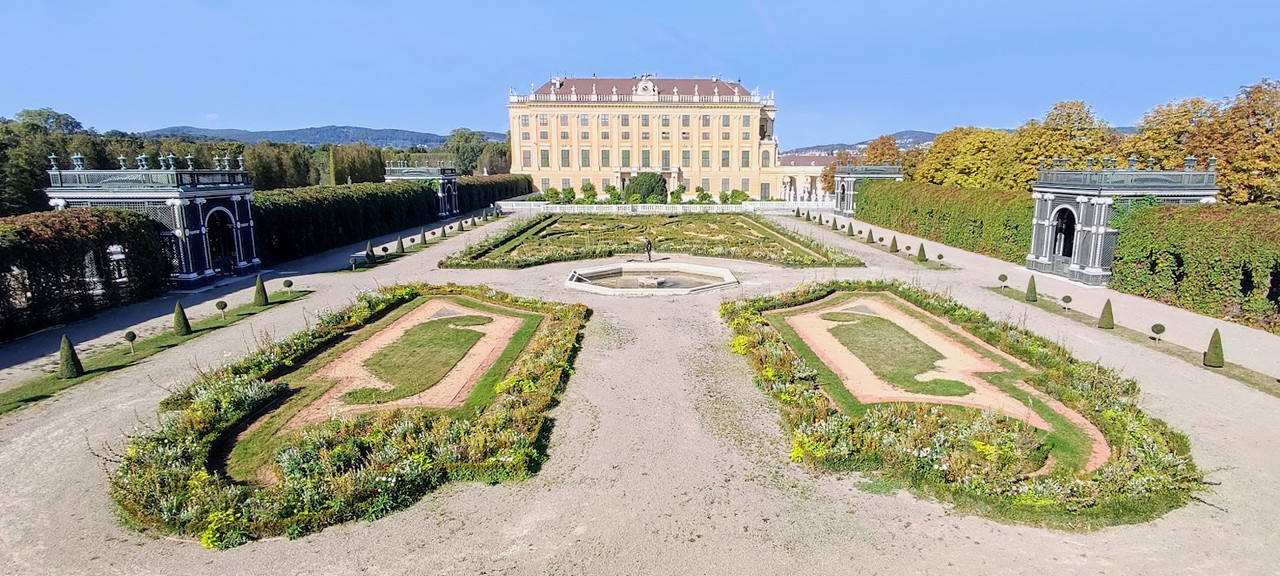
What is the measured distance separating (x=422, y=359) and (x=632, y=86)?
72738mm

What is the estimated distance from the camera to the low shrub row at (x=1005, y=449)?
9.24 meters

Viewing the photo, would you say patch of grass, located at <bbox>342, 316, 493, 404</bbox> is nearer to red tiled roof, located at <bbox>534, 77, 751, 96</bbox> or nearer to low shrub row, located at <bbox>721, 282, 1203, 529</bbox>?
low shrub row, located at <bbox>721, 282, 1203, 529</bbox>

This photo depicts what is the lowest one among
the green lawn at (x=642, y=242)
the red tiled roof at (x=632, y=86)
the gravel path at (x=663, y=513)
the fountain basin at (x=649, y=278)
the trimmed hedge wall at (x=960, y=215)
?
the gravel path at (x=663, y=513)

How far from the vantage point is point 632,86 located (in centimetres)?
8369

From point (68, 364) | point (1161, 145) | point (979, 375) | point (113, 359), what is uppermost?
point (1161, 145)

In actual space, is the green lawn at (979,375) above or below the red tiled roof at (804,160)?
below

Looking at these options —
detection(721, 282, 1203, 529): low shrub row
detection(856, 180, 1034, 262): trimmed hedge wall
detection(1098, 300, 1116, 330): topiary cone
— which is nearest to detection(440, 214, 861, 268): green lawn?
detection(856, 180, 1034, 262): trimmed hedge wall

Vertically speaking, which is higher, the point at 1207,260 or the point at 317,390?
the point at 1207,260

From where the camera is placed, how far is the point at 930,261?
3231 cm

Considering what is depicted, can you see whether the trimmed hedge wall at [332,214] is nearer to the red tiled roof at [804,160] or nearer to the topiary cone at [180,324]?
the topiary cone at [180,324]

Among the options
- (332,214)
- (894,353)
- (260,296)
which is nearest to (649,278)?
(894,353)

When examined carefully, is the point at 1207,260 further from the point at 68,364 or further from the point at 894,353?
the point at 68,364

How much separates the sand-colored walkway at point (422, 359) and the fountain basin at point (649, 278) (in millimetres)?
5067

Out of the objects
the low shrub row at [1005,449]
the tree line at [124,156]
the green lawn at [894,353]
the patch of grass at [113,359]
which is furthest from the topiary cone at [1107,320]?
the tree line at [124,156]
